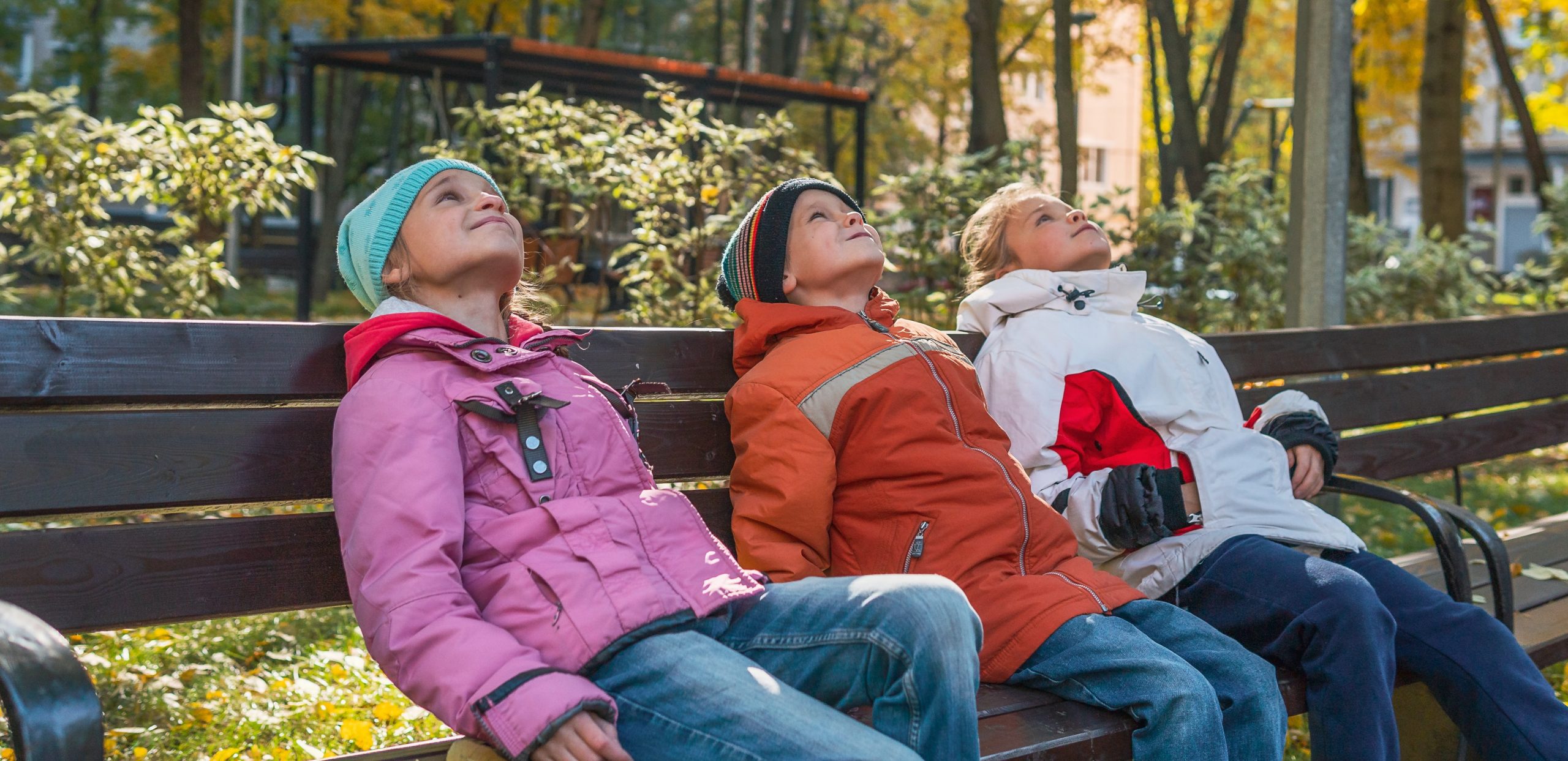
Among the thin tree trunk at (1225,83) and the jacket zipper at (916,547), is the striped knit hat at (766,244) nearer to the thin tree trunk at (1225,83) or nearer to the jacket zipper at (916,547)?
the jacket zipper at (916,547)

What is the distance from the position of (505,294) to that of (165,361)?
641 millimetres

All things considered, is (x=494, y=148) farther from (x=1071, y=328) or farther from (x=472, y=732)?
(x=472, y=732)

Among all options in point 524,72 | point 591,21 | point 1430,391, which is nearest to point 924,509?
point 1430,391

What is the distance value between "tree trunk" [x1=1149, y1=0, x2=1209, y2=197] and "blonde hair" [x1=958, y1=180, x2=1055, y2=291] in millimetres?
6578

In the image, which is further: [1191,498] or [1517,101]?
[1517,101]

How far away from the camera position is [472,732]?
2.04m

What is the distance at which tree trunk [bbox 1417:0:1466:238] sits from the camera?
→ 11672 mm

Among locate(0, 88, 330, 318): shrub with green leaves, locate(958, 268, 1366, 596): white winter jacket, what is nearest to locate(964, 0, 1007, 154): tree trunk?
locate(0, 88, 330, 318): shrub with green leaves

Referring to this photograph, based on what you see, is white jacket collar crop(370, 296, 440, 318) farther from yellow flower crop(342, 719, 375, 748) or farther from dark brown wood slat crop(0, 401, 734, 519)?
yellow flower crop(342, 719, 375, 748)

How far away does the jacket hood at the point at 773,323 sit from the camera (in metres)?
3.00

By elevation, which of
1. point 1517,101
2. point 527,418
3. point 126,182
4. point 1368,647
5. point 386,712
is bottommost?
point 386,712

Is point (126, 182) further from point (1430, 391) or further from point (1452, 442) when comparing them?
point (1452, 442)

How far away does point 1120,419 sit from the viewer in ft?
10.7

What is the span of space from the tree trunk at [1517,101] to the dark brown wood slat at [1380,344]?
8.33 metres
